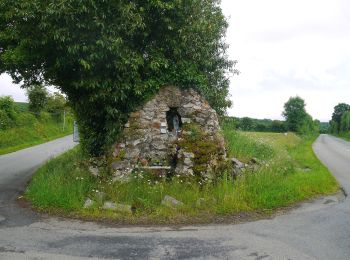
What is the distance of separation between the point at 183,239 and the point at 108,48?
5772 mm

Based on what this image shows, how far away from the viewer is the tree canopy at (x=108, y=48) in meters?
9.81

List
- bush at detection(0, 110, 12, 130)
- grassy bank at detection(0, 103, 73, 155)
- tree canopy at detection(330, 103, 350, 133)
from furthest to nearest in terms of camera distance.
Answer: tree canopy at detection(330, 103, 350, 133) → bush at detection(0, 110, 12, 130) → grassy bank at detection(0, 103, 73, 155)

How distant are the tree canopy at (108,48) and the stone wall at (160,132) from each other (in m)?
0.35

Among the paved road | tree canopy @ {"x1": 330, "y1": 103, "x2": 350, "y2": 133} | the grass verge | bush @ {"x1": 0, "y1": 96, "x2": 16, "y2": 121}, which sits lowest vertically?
the paved road

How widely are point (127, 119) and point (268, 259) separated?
6.70m

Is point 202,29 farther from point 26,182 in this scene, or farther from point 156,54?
point 26,182

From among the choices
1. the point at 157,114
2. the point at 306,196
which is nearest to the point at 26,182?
the point at 157,114

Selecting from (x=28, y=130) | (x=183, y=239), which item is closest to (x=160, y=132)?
(x=183, y=239)

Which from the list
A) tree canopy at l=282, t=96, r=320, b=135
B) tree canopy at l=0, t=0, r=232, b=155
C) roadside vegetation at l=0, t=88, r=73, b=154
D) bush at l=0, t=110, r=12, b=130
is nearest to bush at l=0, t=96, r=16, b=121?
roadside vegetation at l=0, t=88, r=73, b=154

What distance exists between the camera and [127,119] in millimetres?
11250

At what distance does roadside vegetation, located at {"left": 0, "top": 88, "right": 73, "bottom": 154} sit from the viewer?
27227mm

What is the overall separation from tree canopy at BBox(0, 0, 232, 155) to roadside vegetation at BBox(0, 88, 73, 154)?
11.7 metres

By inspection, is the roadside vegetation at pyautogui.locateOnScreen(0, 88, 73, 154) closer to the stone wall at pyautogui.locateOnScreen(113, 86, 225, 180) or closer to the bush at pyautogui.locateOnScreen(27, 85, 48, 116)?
the bush at pyautogui.locateOnScreen(27, 85, 48, 116)

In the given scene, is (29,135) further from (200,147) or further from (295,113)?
(295,113)
